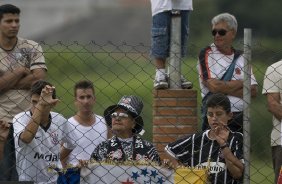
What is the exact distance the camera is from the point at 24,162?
15.0 m

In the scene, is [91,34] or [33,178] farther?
[91,34]

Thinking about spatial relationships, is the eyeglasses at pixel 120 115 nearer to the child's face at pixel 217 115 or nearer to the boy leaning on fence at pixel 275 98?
the child's face at pixel 217 115

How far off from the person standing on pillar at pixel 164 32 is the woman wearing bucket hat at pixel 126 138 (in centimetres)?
A: 86

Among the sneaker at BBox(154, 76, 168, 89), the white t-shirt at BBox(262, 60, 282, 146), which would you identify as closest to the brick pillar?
the sneaker at BBox(154, 76, 168, 89)

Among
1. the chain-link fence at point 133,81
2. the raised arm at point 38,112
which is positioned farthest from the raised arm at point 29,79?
the raised arm at point 38,112

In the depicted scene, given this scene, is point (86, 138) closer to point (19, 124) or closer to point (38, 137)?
point (38, 137)

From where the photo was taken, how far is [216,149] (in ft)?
48.5

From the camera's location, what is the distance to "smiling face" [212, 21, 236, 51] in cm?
1609

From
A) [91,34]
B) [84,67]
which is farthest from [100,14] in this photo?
[84,67]

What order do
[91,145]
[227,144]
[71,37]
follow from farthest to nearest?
[71,37] → [91,145] → [227,144]

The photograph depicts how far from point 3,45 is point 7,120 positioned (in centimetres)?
73

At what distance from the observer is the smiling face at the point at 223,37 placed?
52.8 ft

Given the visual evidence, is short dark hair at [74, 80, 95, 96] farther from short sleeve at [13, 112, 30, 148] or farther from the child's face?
the child's face

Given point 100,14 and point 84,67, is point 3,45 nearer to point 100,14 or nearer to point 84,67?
point 84,67
